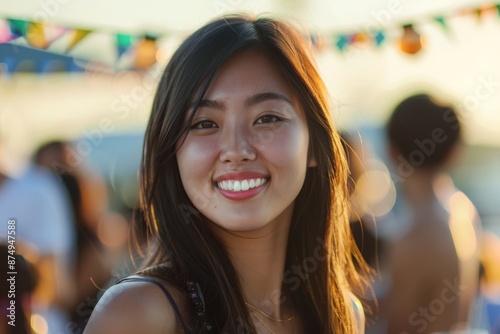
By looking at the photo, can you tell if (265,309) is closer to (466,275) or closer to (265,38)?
(265,38)

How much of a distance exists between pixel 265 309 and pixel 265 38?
70cm

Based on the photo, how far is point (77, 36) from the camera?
3.33 m

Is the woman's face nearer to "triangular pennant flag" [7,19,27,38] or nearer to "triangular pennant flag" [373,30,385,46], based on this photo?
"triangular pennant flag" [7,19,27,38]

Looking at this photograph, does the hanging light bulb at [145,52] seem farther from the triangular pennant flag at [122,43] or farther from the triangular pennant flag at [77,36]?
the triangular pennant flag at [77,36]

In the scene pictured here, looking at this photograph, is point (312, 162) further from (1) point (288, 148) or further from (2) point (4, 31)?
(2) point (4, 31)

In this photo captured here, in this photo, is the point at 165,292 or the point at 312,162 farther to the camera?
the point at 312,162

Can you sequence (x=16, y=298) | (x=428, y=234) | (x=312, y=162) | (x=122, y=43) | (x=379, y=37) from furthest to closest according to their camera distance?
1. (x=379, y=37)
2. (x=122, y=43)
3. (x=428, y=234)
4. (x=16, y=298)
5. (x=312, y=162)

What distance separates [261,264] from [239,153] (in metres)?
0.35

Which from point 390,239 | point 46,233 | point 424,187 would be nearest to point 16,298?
point 46,233

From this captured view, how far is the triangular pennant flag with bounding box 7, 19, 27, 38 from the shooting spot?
312 cm

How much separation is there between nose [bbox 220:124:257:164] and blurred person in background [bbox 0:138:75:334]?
5.65ft

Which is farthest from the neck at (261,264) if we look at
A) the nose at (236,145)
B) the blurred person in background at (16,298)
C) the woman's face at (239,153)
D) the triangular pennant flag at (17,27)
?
the triangular pennant flag at (17,27)

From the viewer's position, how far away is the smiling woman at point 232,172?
1682 mm

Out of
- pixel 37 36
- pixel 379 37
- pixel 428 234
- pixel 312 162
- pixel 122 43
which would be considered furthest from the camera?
pixel 379 37
